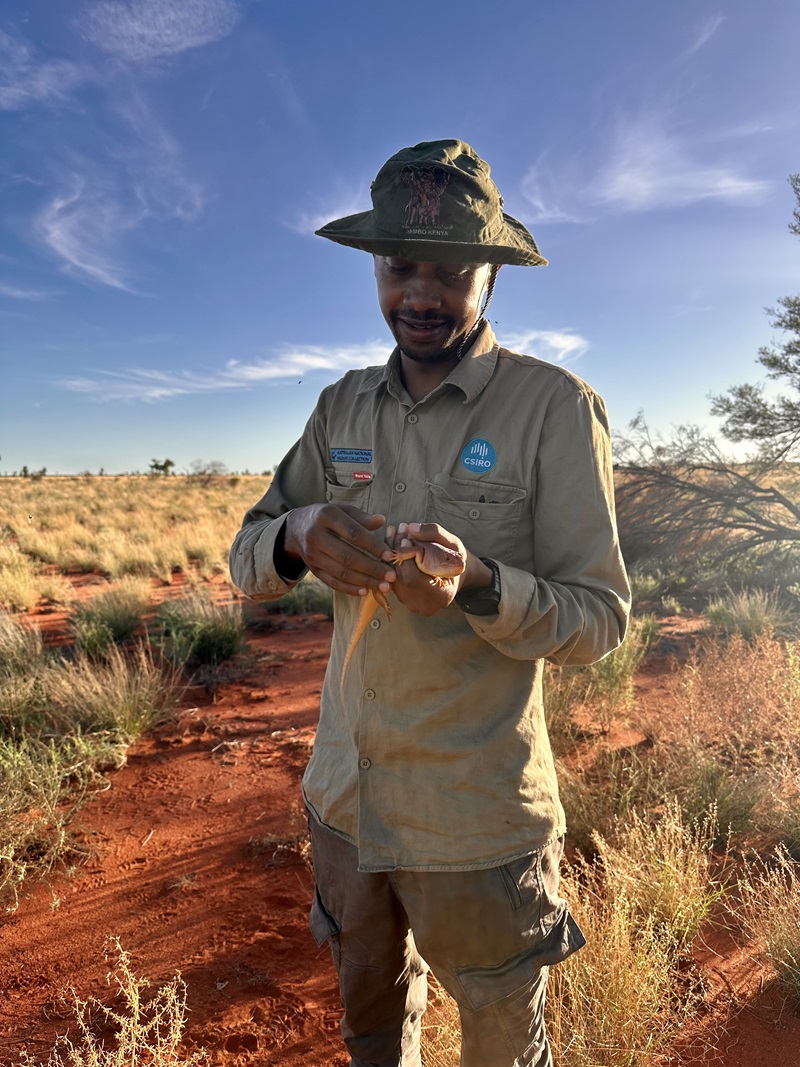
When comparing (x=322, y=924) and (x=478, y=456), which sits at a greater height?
(x=478, y=456)

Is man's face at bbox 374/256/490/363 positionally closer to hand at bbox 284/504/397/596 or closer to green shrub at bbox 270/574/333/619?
hand at bbox 284/504/397/596

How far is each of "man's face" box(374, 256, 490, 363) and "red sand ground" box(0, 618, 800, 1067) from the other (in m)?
2.65

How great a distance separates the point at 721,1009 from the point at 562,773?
1454 mm

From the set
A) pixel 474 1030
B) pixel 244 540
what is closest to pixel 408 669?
pixel 244 540

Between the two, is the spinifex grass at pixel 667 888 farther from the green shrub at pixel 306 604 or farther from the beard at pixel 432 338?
the green shrub at pixel 306 604

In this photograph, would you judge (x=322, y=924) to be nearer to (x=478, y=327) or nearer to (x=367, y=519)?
(x=367, y=519)

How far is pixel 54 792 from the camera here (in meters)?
3.97

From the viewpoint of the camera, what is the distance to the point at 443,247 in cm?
148

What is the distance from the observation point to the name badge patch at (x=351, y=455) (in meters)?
1.68

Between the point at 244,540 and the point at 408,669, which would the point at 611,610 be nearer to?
the point at 408,669

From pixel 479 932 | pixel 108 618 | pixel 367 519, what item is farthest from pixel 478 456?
pixel 108 618

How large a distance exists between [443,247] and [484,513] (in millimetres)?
632

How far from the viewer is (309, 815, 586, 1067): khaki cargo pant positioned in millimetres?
1403

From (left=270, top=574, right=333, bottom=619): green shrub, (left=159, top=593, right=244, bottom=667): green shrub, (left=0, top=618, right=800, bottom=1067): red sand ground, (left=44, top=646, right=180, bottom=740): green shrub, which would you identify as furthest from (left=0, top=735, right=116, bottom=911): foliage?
(left=270, top=574, right=333, bottom=619): green shrub
